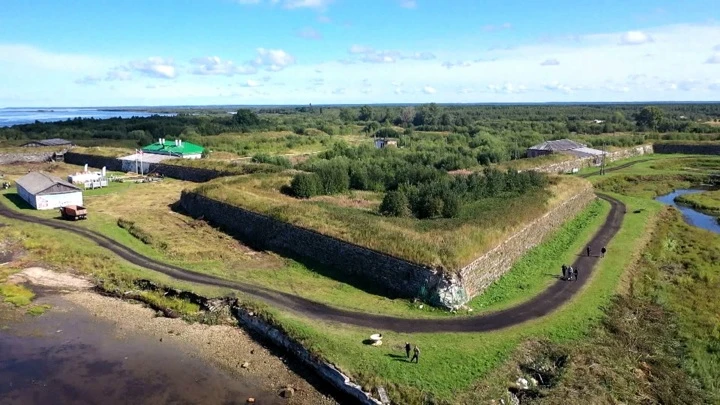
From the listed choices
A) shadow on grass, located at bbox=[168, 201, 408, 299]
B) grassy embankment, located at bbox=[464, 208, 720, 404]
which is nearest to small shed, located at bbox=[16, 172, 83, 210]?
shadow on grass, located at bbox=[168, 201, 408, 299]

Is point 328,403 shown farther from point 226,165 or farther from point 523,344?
point 226,165

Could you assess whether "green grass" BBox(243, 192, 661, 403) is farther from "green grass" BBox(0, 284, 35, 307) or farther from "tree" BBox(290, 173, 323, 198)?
"tree" BBox(290, 173, 323, 198)

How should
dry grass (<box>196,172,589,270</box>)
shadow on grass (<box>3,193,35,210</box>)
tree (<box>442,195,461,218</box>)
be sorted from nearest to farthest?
dry grass (<box>196,172,589,270</box>)
tree (<box>442,195,461,218</box>)
shadow on grass (<box>3,193,35,210</box>)

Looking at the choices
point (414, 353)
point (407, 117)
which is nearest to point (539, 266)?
point (414, 353)

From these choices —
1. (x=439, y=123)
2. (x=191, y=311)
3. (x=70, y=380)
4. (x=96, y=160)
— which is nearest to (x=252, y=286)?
(x=191, y=311)

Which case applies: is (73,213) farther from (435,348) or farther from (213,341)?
(435,348)
